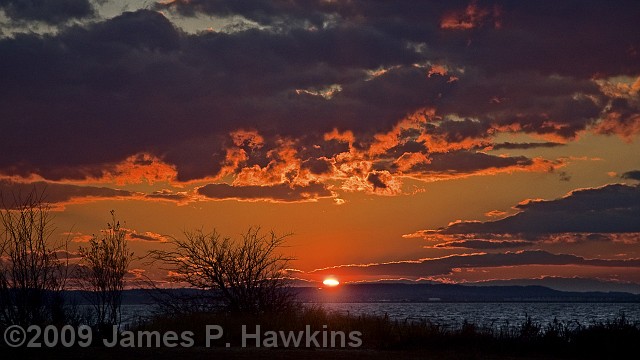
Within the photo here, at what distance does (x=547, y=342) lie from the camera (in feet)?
72.9

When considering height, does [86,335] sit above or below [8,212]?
below

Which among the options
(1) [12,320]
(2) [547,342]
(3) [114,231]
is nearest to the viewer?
(2) [547,342]

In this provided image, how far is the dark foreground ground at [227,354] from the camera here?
18219 mm

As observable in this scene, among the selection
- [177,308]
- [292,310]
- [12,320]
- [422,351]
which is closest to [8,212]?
[12,320]

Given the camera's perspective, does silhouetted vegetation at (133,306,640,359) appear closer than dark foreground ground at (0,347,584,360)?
No

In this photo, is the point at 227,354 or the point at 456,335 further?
the point at 456,335

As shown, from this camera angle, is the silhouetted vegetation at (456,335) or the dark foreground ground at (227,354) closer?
the dark foreground ground at (227,354)

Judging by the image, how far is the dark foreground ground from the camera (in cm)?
1822

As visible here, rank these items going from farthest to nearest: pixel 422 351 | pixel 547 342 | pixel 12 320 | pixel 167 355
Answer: pixel 12 320
pixel 547 342
pixel 422 351
pixel 167 355

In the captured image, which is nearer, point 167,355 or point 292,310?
point 167,355

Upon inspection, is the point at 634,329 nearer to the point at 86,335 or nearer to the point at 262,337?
the point at 262,337

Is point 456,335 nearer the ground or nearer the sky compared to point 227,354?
nearer the sky

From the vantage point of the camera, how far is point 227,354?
1856 cm

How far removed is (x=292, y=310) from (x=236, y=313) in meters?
2.13
